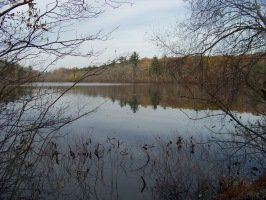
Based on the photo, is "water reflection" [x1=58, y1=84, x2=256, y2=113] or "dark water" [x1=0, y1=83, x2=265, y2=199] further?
"water reflection" [x1=58, y1=84, x2=256, y2=113]

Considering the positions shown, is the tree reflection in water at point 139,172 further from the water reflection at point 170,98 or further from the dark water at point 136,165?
the water reflection at point 170,98

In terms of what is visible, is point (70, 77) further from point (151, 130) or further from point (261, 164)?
point (151, 130)

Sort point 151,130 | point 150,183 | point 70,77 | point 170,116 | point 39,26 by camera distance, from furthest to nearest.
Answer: point 170,116 < point 151,130 < point 150,183 < point 70,77 < point 39,26

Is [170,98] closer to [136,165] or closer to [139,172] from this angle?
[136,165]

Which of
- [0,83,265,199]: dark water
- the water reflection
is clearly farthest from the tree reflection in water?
the water reflection

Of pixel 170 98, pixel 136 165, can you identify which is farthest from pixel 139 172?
pixel 170 98

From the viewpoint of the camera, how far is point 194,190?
328 inches

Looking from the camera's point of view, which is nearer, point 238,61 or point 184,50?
point 238,61

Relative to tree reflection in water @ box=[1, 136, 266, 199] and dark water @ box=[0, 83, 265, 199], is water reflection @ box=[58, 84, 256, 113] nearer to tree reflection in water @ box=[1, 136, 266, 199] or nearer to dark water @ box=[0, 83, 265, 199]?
dark water @ box=[0, 83, 265, 199]

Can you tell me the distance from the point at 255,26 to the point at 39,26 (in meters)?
4.62

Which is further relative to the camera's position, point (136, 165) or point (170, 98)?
point (170, 98)

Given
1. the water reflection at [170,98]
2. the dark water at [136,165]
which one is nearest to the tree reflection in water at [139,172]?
the dark water at [136,165]

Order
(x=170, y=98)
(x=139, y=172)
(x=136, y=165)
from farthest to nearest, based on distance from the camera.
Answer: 1. (x=170, y=98)
2. (x=136, y=165)
3. (x=139, y=172)

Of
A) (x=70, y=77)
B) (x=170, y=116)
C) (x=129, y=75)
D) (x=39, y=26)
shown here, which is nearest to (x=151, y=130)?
(x=170, y=116)
